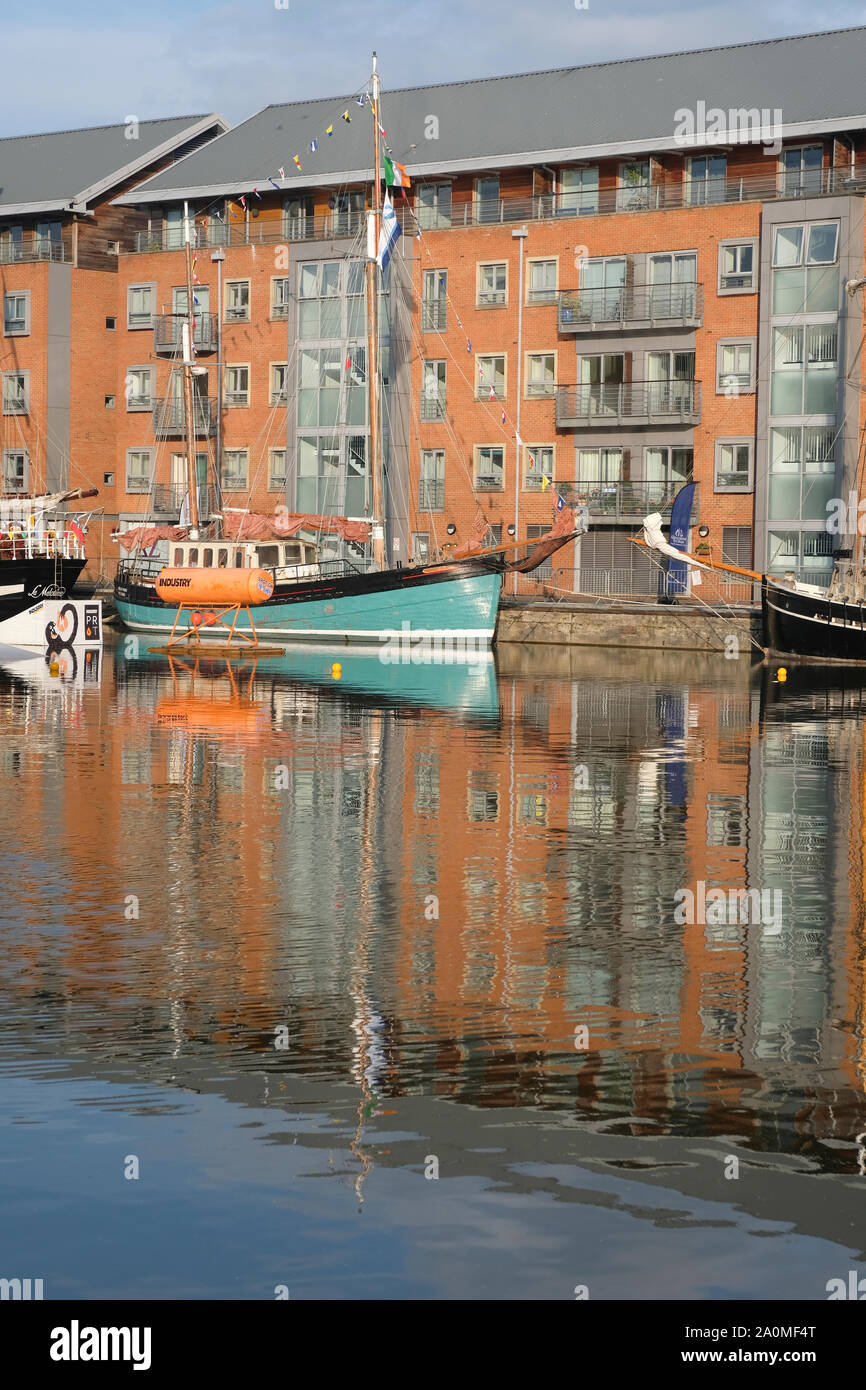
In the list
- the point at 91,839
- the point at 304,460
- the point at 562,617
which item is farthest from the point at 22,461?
the point at 91,839

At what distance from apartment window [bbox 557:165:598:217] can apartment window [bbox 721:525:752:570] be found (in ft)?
43.1

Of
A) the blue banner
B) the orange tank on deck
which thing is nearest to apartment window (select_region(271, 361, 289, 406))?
the orange tank on deck

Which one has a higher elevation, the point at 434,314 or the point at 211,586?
the point at 434,314

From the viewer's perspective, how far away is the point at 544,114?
70250 mm

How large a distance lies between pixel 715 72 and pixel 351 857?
54475 mm

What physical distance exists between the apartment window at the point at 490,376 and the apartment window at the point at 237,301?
11.7m

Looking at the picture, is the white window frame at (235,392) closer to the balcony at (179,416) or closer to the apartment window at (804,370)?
the balcony at (179,416)

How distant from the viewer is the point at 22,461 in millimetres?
81500

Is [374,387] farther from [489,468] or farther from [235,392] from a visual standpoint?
[235,392]

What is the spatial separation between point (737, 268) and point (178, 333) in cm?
2512

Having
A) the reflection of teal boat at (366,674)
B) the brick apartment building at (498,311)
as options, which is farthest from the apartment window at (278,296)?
the reflection of teal boat at (366,674)

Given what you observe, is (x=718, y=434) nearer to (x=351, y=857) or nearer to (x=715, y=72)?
(x=715, y=72)

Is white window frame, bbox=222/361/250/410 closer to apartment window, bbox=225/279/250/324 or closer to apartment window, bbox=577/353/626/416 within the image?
apartment window, bbox=225/279/250/324

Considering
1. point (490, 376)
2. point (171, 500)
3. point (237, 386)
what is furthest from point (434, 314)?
point (171, 500)
